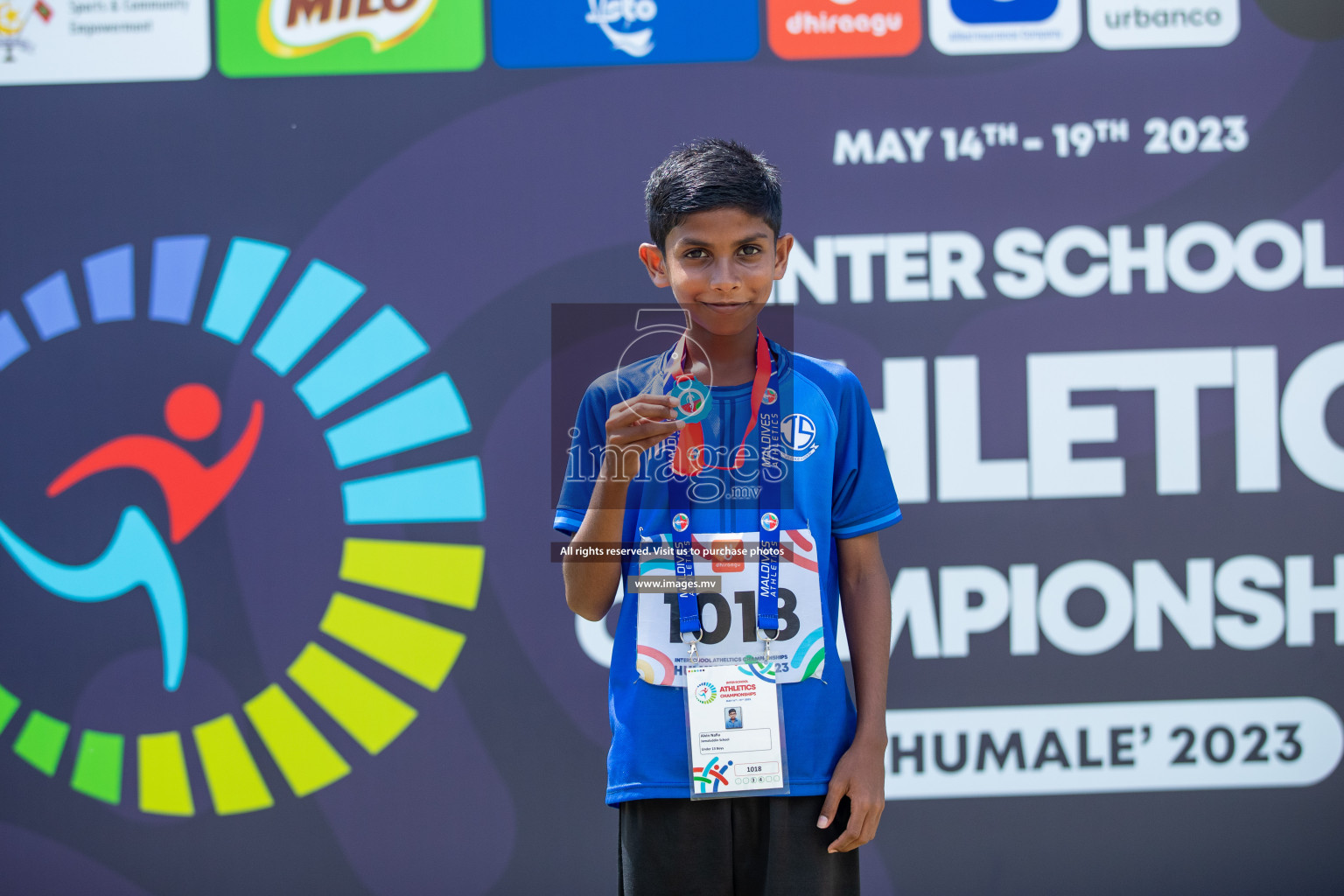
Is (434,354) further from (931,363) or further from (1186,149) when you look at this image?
(1186,149)

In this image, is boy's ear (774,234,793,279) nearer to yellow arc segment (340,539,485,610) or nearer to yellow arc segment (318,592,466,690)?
yellow arc segment (340,539,485,610)

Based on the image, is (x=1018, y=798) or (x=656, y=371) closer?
(x=656, y=371)

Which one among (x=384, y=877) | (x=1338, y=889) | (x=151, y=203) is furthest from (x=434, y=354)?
(x=1338, y=889)

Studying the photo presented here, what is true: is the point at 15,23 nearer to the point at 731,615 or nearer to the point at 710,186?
the point at 710,186

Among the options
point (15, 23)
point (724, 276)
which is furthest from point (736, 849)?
point (15, 23)

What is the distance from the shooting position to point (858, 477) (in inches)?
61.4

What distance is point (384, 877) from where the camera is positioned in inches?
114

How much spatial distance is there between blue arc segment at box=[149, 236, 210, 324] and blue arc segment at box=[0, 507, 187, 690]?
24.7 inches

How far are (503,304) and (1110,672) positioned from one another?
7.03 ft

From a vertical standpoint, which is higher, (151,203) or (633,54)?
(633,54)

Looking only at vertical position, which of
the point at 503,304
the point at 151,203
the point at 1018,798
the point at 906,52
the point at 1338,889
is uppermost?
the point at 906,52

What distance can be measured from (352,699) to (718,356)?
6.27 ft

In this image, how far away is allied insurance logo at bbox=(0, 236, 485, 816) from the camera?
289 centimetres

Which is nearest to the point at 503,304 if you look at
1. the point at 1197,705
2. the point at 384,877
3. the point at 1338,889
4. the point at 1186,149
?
the point at 384,877
